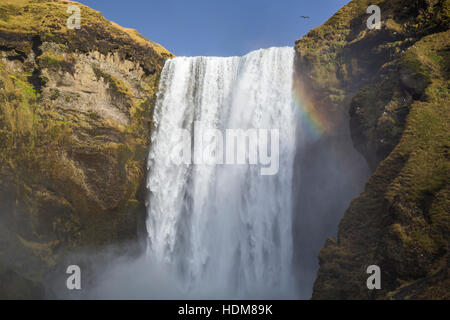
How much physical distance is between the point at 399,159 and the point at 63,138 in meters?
13.8

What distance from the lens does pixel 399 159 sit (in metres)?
9.30

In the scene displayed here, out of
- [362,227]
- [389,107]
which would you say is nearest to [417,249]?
[362,227]

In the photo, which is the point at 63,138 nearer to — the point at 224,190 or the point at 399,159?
the point at 224,190

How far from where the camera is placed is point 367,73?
14.6 meters

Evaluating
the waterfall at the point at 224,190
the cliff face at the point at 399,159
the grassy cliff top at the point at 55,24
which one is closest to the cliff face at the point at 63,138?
the grassy cliff top at the point at 55,24

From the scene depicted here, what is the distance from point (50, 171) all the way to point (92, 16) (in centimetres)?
895

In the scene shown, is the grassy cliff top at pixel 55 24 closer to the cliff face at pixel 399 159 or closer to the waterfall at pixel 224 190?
the waterfall at pixel 224 190

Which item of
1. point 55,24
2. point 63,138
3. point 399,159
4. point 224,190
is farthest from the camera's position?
point 224,190

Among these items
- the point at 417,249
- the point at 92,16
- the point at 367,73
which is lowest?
the point at 417,249

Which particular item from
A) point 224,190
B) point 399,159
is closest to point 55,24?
point 224,190

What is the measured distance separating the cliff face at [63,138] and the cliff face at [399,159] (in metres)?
10.6

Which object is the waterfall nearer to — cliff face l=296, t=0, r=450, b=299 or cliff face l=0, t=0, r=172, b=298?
cliff face l=0, t=0, r=172, b=298

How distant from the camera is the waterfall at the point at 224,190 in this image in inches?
601

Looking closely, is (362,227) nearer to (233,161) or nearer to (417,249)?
(417,249)
